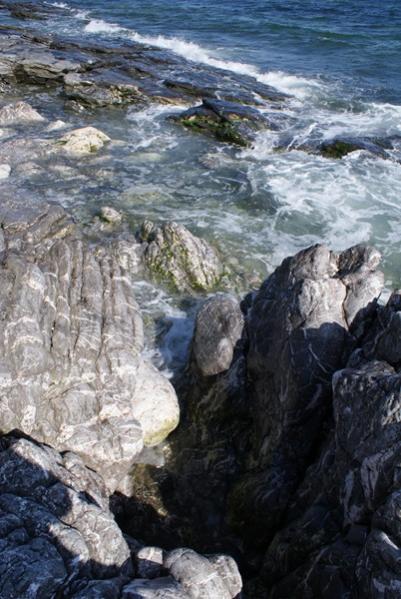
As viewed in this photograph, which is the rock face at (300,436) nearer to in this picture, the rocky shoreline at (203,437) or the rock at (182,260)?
the rocky shoreline at (203,437)

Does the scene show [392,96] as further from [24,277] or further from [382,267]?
[24,277]

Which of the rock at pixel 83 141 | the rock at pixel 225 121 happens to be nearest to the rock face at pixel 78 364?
the rock at pixel 83 141

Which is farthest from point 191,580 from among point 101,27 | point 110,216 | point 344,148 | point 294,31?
point 101,27

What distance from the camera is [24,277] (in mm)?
9555

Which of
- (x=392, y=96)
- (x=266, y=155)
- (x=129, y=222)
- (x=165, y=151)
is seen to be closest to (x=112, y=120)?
(x=165, y=151)

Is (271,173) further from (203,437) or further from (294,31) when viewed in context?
(294,31)

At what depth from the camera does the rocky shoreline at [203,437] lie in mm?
6617

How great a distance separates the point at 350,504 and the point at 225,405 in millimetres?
3498

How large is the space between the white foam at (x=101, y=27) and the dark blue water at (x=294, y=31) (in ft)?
3.26

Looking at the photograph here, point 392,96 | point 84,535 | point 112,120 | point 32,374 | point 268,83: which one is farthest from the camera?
point 268,83

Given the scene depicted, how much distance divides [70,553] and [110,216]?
37.0 ft

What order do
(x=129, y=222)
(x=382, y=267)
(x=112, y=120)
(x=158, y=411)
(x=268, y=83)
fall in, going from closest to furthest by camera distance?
(x=158, y=411), (x=382, y=267), (x=129, y=222), (x=112, y=120), (x=268, y=83)

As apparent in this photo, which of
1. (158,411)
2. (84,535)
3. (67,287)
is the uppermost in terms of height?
(67,287)

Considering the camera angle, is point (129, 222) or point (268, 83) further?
point (268, 83)
